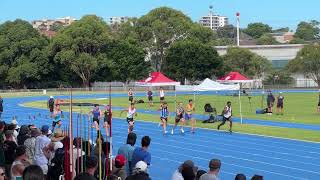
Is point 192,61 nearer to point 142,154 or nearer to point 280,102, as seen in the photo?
point 280,102

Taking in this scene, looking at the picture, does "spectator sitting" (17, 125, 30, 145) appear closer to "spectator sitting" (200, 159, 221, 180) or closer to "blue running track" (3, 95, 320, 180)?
"blue running track" (3, 95, 320, 180)

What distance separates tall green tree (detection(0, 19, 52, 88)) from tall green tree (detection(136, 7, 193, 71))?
15449mm

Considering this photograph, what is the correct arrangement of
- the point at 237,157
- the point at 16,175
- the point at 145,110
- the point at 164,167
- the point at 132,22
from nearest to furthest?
the point at 16,175 < the point at 164,167 < the point at 237,157 < the point at 145,110 < the point at 132,22

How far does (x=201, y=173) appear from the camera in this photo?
8.88 m

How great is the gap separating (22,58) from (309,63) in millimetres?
42555

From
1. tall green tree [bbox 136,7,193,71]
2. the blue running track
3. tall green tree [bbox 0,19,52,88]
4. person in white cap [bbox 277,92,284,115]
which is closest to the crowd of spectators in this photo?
the blue running track

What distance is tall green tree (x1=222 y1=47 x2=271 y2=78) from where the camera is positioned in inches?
3499

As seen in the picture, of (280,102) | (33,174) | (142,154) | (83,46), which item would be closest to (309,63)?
(83,46)

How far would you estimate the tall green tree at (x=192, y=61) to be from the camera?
8425cm

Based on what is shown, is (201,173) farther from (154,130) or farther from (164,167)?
(154,130)

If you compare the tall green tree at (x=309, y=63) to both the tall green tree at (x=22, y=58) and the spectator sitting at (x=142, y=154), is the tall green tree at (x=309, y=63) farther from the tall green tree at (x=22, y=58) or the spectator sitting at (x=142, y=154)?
the spectator sitting at (x=142, y=154)

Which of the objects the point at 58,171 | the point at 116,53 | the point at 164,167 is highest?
the point at 116,53

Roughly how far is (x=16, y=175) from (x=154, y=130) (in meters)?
20.0

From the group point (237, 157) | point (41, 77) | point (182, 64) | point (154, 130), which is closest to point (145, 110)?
point (154, 130)
